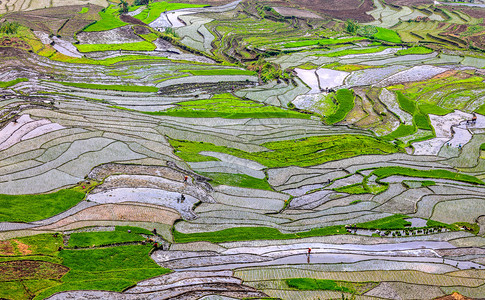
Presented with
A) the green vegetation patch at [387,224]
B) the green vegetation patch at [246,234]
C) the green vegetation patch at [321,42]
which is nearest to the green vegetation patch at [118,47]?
the green vegetation patch at [321,42]

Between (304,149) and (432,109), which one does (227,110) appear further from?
(432,109)

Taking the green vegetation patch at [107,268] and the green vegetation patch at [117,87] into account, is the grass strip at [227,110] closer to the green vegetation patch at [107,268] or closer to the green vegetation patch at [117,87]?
the green vegetation patch at [117,87]

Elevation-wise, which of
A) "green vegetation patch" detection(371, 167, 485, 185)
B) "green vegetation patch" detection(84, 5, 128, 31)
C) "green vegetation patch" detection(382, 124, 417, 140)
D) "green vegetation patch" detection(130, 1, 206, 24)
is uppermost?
"green vegetation patch" detection(84, 5, 128, 31)

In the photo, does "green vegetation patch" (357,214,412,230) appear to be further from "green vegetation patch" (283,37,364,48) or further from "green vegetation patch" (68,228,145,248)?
"green vegetation patch" (283,37,364,48)

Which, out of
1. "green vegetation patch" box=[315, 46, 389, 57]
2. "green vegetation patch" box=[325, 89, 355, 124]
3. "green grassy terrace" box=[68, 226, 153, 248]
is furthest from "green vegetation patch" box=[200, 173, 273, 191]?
"green vegetation patch" box=[315, 46, 389, 57]

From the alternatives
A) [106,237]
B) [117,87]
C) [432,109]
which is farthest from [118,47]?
[106,237]

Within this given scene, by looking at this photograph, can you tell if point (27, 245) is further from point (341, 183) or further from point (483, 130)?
point (483, 130)
